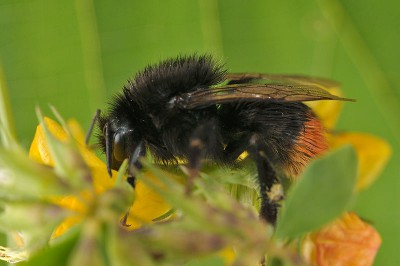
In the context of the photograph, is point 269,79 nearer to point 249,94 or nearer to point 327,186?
point 249,94

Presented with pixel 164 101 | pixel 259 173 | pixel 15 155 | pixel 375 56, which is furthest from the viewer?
pixel 375 56

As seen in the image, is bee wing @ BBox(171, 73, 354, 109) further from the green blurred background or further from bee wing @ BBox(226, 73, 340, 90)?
the green blurred background

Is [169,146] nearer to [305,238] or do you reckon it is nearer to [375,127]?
[305,238]

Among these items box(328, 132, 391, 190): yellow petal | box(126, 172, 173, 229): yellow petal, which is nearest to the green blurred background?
box(328, 132, 391, 190): yellow petal

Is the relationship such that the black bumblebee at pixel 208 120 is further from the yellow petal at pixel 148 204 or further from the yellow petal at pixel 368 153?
the yellow petal at pixel 368 153

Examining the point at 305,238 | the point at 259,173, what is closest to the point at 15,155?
the point at 259,173

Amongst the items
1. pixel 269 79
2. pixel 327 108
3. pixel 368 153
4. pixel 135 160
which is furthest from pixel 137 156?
pixel 368 153

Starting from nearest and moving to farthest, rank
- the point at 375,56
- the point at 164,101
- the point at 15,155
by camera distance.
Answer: the point at 15,155
the point at 164,101
the point at 375,56
